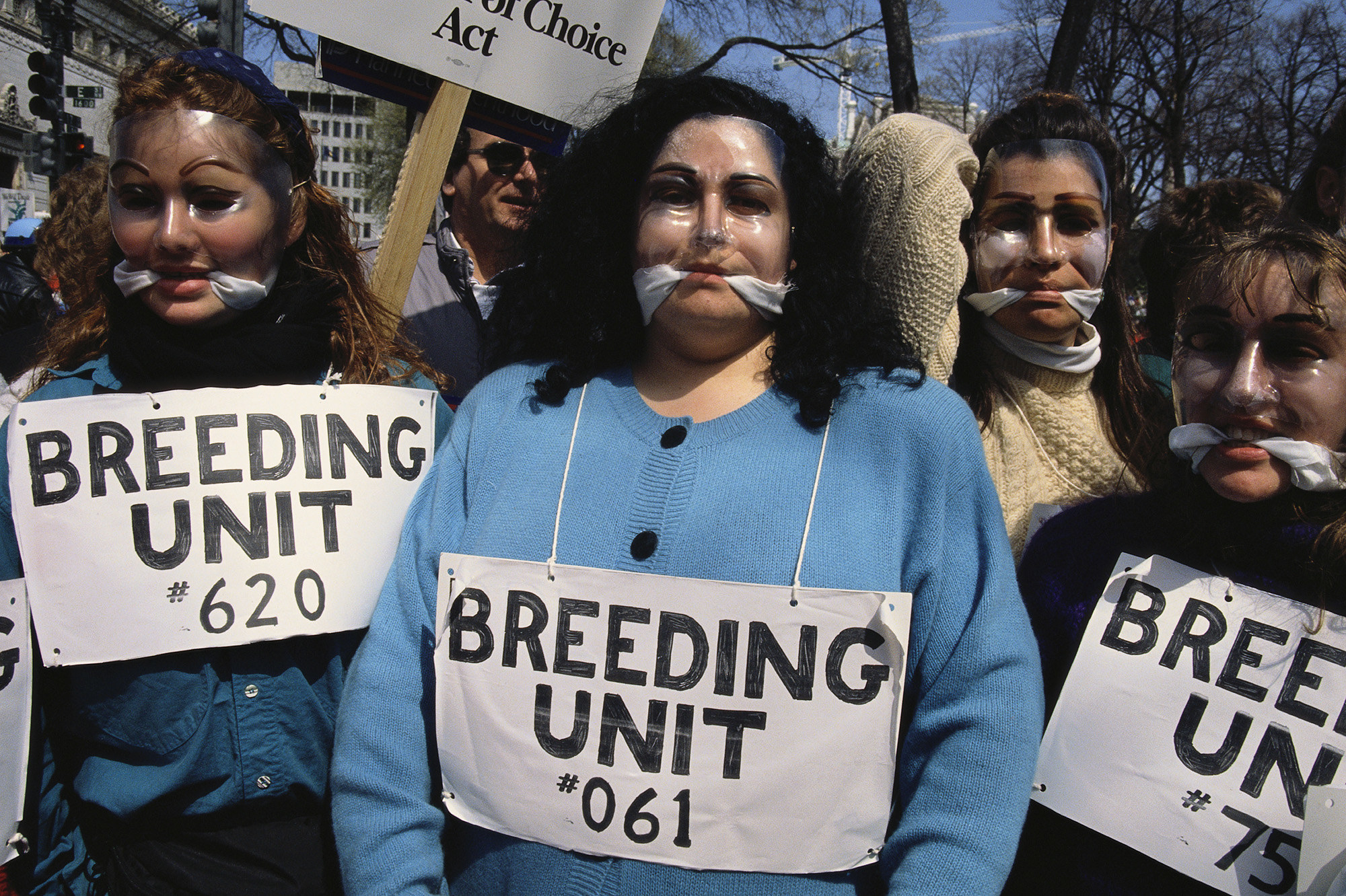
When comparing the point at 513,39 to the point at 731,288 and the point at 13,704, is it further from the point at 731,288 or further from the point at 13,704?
the point at 13,704

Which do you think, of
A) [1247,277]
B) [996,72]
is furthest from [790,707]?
[996,72]

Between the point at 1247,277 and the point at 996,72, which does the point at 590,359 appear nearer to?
the point at 1247,277

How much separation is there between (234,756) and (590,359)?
3.80 ft

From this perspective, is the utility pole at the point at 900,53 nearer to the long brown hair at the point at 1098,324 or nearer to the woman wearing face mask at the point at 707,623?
the long brown hair at the point at 1098,324

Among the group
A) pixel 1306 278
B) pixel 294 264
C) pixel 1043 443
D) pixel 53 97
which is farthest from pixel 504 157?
pixel 53 97

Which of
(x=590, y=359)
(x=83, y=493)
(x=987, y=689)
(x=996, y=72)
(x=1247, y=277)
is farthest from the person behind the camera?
(x=996, y=72)

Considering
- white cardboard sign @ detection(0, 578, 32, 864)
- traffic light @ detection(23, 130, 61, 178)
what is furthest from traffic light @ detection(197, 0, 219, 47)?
white cardboard sign @ detection(0, 578, 32, 864)

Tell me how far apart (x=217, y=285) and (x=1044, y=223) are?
2.06 m

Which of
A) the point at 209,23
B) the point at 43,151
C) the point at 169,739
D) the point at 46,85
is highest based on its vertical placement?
the point at 209,23

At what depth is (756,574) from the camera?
172 cm

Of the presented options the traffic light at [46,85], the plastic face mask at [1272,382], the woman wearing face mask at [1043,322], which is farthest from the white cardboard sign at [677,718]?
the traffic light at [46,85]

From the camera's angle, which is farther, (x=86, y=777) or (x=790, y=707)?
(x=86, y=777)

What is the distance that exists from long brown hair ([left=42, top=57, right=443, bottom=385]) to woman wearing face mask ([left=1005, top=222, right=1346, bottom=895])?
5.83ft

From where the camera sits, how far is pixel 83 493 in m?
1.93
